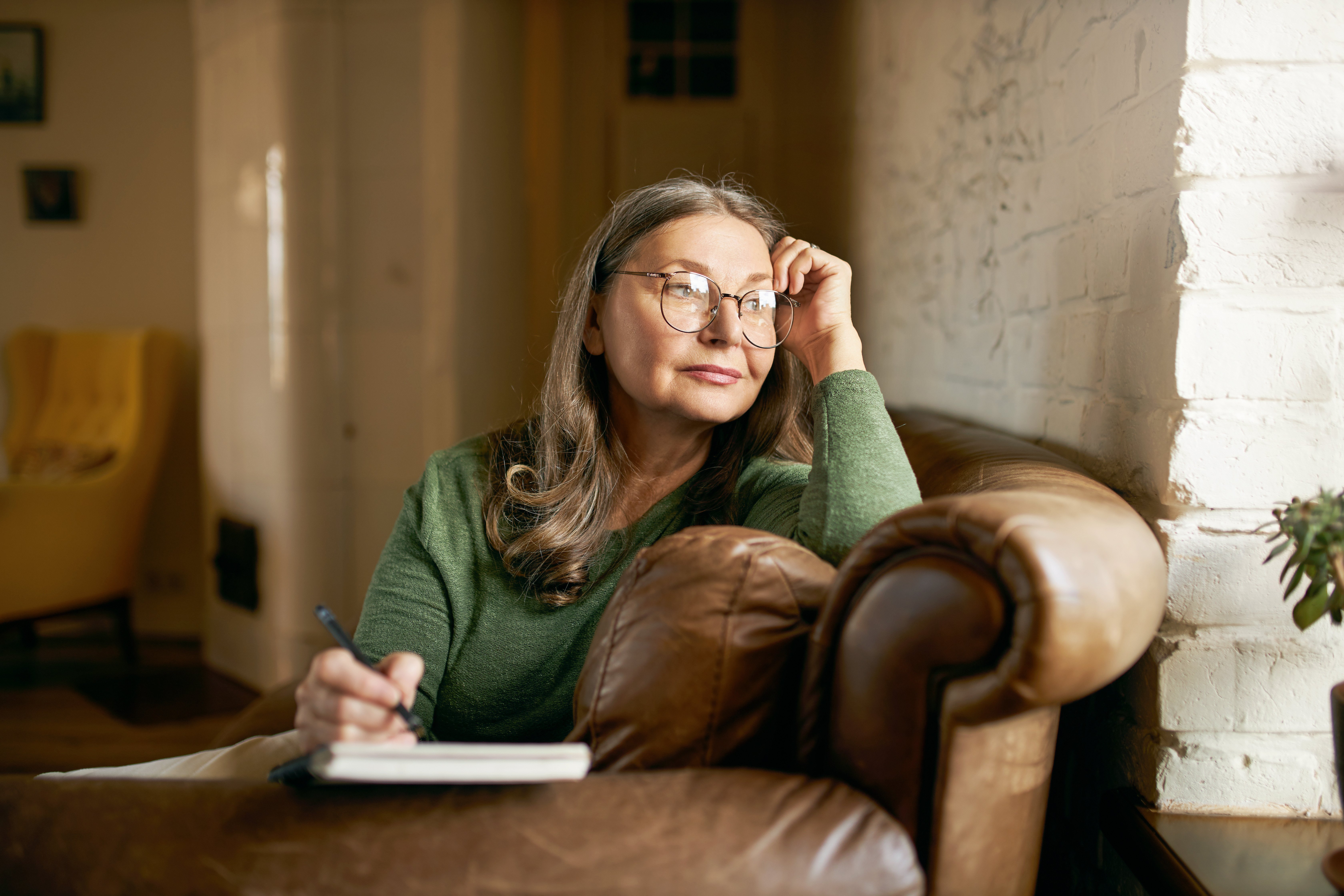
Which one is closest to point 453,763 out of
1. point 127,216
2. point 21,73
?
point 127,216

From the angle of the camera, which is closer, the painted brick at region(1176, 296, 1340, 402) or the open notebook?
the open notebook

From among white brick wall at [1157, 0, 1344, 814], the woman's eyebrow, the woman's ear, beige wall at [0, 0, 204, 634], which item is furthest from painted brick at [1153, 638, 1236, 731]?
beige wall at [0, 0, 204, 634]

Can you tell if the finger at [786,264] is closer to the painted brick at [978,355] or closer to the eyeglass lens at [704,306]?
the eyeglass lens at [704,306]

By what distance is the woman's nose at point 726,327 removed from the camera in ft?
3.70

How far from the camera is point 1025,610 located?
1.85 feet

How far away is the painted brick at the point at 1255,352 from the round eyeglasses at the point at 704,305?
1.66ft

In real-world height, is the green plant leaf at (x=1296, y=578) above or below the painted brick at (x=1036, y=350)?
below

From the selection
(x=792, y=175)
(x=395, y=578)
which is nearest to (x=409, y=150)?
(x=792, y=175)

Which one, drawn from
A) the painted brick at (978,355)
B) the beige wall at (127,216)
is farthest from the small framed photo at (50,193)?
the painted brick at (978,355)

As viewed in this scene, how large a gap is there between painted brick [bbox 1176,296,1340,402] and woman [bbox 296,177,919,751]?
1.05 feet

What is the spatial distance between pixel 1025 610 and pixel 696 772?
0.86 ft

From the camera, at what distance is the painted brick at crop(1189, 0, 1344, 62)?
2.75ft

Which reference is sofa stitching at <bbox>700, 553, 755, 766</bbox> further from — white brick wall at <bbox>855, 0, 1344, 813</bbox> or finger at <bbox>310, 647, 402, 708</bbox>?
white brick wall at <bbox>855, 0, 1344, 813</bbox>

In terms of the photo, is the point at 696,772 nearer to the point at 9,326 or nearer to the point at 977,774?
the point at 977,774
